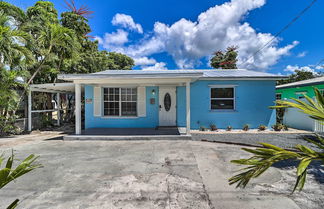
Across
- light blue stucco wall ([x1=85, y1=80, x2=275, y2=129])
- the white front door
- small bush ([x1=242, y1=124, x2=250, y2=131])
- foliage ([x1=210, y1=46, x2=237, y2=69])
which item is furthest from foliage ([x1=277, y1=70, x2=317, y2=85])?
the white front door

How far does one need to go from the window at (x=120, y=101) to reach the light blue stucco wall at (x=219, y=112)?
0.41 metres

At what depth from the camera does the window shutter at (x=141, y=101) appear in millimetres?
8461

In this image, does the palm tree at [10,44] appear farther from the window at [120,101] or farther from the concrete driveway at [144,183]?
the concrete driveway at [144,183]

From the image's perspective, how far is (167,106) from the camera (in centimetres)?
876

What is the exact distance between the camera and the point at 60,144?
620cm

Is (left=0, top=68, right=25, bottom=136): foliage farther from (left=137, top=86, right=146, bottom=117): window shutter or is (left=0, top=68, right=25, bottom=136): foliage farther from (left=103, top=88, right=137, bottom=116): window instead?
(left=137, top=86, right=146, bottom=117): window shutter

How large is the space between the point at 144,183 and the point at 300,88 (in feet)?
45.1

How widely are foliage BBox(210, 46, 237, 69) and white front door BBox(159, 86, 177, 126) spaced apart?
17.7 metres

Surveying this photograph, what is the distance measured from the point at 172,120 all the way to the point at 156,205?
631cm

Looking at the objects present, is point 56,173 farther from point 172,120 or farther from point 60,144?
point 172,120

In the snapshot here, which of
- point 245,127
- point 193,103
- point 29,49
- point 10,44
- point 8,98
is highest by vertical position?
point 29,49

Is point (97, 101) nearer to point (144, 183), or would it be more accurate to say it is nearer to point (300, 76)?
point (144, 183)

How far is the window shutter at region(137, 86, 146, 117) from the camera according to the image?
8.46 metres

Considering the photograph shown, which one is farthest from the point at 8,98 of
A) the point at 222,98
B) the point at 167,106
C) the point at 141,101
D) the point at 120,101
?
the point at 222,98
